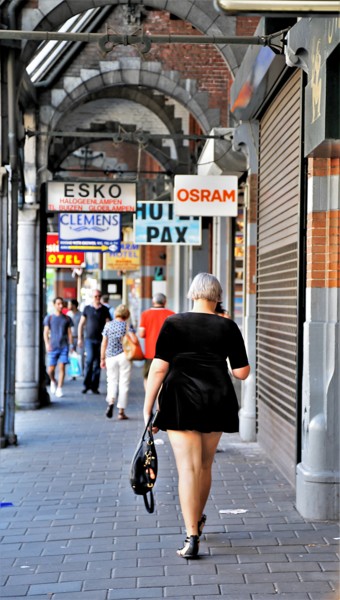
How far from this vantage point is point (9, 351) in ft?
33.8

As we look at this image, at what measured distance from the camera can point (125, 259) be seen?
31219 mm

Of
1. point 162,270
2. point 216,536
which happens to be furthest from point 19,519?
point 162,270

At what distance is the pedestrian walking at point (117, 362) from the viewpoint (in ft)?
42.7

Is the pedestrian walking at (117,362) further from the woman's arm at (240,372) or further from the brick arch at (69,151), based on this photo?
the woman's arm at (240,372)

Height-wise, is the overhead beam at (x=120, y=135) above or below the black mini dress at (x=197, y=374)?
above

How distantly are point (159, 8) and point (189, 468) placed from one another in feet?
23.2

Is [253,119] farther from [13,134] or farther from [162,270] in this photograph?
[162,270]

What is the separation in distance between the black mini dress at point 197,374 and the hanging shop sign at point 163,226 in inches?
388

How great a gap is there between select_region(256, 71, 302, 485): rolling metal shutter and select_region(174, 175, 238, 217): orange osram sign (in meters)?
1.35

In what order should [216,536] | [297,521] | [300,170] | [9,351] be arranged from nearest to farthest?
[216,536] < [297,521] < [300,170] < [9,351]

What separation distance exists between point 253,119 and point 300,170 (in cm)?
377

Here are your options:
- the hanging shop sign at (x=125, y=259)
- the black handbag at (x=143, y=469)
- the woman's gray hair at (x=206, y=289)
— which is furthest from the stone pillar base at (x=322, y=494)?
the hanging shop sign at (x=125, y=259)

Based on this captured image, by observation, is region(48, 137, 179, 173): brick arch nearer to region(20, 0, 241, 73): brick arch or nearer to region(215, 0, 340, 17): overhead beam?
region(20, 0, 241, 73): brick arch

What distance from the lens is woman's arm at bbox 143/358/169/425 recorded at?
19.0 feet
